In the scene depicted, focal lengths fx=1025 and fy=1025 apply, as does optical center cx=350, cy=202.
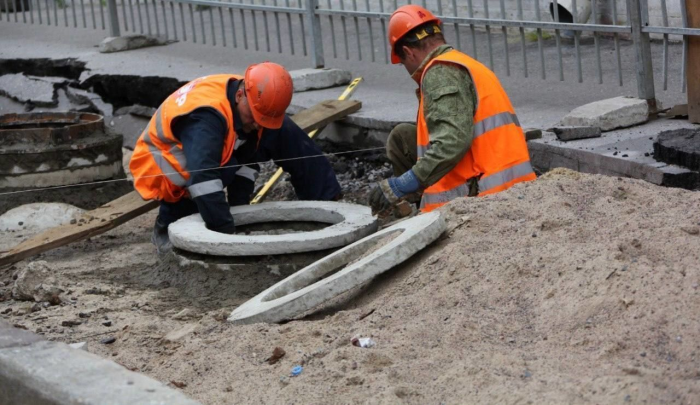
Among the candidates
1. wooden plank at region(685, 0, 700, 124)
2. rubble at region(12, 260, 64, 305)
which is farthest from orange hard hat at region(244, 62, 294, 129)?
wooden plank at region(685, 0, 700, 124)

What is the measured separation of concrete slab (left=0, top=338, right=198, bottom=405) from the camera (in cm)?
298

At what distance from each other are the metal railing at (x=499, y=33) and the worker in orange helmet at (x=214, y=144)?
5.84 ft

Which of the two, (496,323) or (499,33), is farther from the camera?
(499,33)

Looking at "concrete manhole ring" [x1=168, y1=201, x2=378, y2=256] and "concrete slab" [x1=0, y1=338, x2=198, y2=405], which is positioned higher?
"concrete slab" [x1=0, y1=338, x2=198, y2=405]

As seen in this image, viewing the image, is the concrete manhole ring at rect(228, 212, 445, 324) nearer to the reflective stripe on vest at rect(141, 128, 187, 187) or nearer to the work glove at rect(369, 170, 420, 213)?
the work glove at rect(369, 170, 420, 213)

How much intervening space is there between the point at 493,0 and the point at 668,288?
648cm

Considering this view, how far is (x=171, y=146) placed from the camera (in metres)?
6.03

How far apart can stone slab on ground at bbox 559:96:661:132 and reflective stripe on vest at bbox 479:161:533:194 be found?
3.37ft

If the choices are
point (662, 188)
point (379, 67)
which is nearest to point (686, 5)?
point (662, 188)

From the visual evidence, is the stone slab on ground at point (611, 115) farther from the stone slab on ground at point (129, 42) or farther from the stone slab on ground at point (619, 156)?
the stone slab on ground at point (129, 42)

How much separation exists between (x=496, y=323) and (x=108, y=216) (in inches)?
137

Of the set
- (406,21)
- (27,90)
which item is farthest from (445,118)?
(27,90)

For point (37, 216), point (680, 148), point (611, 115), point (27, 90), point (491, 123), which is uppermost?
point (27, 90)

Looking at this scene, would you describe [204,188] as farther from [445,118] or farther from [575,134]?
[575,134]
